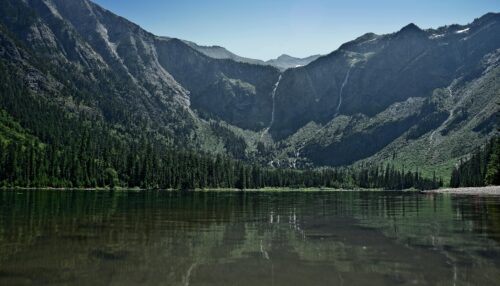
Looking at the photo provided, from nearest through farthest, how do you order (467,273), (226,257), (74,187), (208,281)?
(208,281) → (467,273) → (226,257) → (74,187)

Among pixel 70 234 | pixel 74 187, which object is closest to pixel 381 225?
pixel 70 234

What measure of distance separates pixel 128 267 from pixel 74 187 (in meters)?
183

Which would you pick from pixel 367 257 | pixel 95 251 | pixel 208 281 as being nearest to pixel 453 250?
pixel 367 257

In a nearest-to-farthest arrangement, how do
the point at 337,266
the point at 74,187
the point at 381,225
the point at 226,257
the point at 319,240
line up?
the point at 337,266 → the point at 226,257 → the point at 319,240 → the point at 381,225 → the point at 74,187

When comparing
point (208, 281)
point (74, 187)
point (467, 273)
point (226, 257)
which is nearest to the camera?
point (208, 281)

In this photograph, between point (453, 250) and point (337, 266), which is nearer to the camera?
point (337, 266)

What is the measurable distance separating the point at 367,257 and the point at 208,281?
11.9m

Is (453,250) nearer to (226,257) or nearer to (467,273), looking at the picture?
(467,273)

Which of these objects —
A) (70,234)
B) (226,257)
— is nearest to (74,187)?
(70,234)

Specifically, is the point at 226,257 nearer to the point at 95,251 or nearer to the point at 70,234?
the point at 95,251

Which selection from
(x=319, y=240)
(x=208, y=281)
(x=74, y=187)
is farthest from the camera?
(x=74, y=187)

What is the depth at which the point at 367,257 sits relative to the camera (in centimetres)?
3022

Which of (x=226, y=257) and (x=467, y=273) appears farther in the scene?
(x=226, y=257)

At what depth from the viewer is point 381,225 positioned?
5119 centimetres
